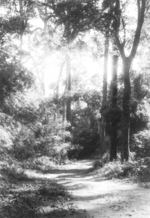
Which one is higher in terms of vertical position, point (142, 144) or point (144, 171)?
point (142, 144)

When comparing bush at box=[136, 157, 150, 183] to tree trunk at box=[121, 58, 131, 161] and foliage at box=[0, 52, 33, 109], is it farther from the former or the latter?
foliage at box=[0, 52, 33, 109]

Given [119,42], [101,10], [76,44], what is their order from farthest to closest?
[76,44], [119,42], [101,10]

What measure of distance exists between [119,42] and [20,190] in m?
10.6

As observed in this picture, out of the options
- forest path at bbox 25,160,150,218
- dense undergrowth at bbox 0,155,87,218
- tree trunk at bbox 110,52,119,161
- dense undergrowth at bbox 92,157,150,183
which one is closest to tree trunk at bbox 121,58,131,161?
dense undergrowth at bbox 92,157,150,183

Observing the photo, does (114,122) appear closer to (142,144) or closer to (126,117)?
(142,144)

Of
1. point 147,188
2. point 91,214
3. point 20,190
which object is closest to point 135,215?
point 91,214

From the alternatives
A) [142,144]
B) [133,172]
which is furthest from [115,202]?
[142,144]

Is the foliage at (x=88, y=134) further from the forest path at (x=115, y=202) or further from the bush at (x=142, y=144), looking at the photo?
the forest path at (x=115, y=202)

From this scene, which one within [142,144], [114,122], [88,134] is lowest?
[142,144]

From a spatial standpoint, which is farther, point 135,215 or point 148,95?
point 148,95

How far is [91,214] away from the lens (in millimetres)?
7305

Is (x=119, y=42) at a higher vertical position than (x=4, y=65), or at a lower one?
higher

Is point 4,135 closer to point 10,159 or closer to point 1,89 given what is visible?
point 1,89

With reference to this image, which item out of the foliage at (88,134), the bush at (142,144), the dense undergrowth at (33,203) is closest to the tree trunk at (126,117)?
the bush at (142,144)
